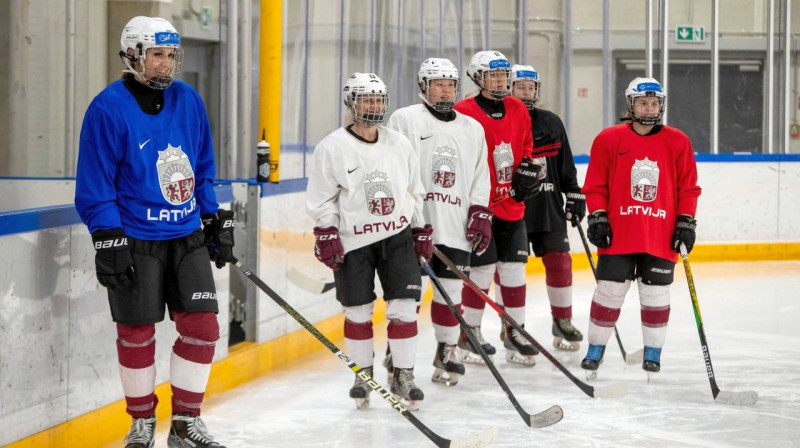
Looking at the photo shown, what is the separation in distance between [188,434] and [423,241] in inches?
42.2

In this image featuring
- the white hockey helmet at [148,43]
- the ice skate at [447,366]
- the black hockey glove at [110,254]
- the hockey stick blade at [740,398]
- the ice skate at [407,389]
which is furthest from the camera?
the ice skate at [447,366]

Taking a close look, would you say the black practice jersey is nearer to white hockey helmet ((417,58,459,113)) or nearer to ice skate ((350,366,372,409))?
white hockey helmet ((417,58,459,113))

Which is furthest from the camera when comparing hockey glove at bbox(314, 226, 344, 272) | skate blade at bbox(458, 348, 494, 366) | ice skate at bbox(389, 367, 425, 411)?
skate blade at bbox(458, 348, 494, 366)

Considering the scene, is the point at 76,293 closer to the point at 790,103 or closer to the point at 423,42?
the point at 423,42

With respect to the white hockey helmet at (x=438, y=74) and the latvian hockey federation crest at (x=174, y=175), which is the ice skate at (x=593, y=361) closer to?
the white hockey helmet at (x=438, y=74)

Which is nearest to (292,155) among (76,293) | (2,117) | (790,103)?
(2,117)

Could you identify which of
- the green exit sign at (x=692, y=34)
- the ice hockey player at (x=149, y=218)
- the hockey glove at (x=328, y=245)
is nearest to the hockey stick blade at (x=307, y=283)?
the hockey glove at (x=328, y=245)

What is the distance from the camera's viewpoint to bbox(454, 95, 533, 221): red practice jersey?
444cm

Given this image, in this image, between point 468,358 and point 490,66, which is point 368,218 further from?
point 468,358

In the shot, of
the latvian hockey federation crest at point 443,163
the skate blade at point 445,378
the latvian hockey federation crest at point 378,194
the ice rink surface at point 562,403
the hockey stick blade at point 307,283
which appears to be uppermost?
the latvian hockey federation crest at point 443,163

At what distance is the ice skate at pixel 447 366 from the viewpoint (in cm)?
425

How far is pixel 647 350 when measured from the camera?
4.32 metres

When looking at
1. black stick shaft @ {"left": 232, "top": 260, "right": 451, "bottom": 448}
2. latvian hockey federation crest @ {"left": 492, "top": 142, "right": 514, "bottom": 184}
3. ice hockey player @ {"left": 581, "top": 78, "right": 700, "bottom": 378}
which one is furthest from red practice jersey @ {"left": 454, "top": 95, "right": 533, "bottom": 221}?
black stick shaft @ {"left": 232, "top": 260, "right": 451, "bottom": 448}

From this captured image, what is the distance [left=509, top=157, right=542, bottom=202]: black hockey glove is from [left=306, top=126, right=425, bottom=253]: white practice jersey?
2.73 feet
